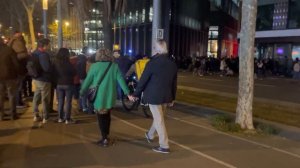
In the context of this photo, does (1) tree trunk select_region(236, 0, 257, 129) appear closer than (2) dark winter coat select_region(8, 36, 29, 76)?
Yes

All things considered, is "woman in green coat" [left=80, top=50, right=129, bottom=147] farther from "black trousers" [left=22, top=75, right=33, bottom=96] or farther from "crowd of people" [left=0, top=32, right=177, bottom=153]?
"black trousers" [left=22, top=75, right=33, bottom=96]

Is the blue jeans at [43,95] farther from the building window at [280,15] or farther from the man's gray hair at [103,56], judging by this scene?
the building window at [280,15]

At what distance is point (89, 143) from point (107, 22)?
9.33 metres

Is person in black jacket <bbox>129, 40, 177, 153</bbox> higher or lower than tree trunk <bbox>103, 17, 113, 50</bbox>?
lower

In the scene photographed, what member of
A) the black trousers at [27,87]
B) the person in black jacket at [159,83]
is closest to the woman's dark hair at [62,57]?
the person in black jacket at [159,83]

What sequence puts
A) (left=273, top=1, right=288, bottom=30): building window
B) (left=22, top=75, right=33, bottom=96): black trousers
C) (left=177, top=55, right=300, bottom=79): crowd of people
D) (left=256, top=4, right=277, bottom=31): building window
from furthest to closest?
(left=256, top=4, right=277, bottom=31): building window, (left=273, top=1, right=288, bottom=30): building window, (left=177, top=55, right=300, bottom=79): crowd of people, (left=22, top=75, right=33, bottom=96): black trousers

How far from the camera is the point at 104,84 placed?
25.7 feet

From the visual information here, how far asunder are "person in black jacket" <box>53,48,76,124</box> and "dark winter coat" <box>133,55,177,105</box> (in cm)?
289

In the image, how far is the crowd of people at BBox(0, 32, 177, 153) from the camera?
7527 mm

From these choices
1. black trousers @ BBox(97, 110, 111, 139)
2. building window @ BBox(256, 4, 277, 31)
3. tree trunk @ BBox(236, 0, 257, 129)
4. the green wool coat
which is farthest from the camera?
building window @ BBox(256, 4, 277, 31)

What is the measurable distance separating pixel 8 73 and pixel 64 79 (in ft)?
4.27

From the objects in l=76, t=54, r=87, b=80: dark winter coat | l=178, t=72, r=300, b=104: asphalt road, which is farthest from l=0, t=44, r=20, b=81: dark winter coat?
l=178, t=72, r=300, b=104: asphalt road

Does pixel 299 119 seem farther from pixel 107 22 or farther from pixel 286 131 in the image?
pixel 107 22

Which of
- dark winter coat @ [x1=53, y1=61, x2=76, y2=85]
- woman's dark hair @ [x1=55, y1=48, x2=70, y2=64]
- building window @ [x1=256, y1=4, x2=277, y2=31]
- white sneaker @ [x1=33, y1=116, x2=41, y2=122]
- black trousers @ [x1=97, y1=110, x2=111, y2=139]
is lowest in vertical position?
white sneaker @ [x1=33, y1=116, x2=41, y2=122]
